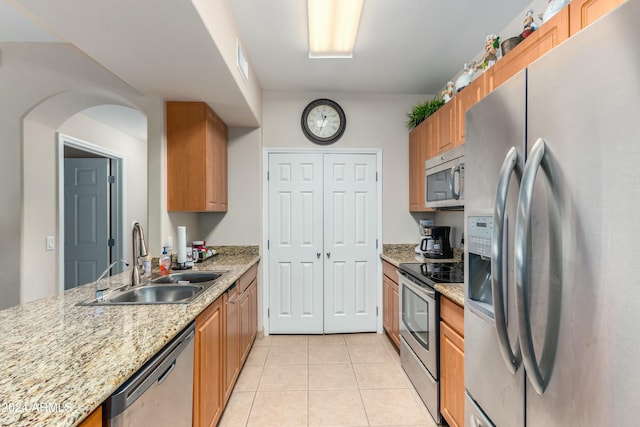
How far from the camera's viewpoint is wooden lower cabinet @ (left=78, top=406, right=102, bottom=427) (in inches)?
29.0

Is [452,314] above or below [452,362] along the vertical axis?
above

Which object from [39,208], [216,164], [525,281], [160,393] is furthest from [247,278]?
[525,281]

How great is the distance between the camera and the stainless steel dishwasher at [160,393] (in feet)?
2.77

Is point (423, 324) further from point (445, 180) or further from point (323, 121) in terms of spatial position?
point (323, 121)

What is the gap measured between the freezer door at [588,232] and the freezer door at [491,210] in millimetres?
89

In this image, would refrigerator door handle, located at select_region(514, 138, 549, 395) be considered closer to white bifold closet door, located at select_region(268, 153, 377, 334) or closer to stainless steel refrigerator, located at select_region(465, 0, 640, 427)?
stainless steel refrigerator, located at select_region(465, 0, 640, 427)

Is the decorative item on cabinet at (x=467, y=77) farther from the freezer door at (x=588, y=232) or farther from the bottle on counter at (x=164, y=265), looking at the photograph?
the bottle on counter at (x=164, y=265)

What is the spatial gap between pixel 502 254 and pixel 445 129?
1.84 m

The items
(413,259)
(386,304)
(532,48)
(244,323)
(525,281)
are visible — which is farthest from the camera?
(386,304)

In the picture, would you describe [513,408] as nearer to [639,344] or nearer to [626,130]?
[639,344]

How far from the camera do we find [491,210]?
1.05 meters

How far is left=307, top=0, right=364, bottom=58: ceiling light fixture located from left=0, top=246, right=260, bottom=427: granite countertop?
1943 millimetres

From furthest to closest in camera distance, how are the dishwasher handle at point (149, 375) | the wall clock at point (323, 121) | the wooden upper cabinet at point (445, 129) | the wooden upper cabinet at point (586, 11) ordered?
the wall clock at point (323, 121) < the wooden upper cabinet at point (445, 129) < the wooden upper cabinet at point (586, 11) < the dishwasher handle at point (149, 375)

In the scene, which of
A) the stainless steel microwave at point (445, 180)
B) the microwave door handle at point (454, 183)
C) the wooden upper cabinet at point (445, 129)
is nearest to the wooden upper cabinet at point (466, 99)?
the wooden upper cabinet at point (445, 129)
